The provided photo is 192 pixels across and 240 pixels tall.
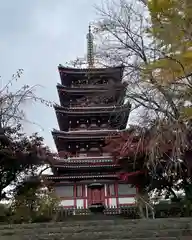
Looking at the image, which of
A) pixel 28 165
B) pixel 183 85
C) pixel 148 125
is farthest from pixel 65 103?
pixel 183 85

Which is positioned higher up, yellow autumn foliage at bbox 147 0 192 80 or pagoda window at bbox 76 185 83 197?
yellow autumn foliage at bbox 147 0 192 80


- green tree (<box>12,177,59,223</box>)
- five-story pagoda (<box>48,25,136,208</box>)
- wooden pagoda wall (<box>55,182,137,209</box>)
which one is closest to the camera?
green tree (<box>12,177,59,223</box>)

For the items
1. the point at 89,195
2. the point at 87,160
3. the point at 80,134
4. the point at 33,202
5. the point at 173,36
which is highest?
the point at 80,134

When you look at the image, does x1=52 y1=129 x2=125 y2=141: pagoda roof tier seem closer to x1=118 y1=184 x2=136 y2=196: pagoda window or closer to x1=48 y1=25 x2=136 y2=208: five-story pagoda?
x1=48 y1=25 x2=136 y2=208: five-story pagoda

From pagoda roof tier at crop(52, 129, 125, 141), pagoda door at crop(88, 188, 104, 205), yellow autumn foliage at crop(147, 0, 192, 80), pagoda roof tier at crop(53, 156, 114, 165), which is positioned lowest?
pagoda door at crop(88, 188, 104, 205)

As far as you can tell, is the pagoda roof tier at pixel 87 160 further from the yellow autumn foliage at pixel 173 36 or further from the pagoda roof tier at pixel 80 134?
the yellow autumn foliage at pixel 173 36

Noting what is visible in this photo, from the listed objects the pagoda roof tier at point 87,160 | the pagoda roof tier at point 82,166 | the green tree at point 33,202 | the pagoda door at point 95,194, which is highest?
the pagoda roof tier at point 87,160

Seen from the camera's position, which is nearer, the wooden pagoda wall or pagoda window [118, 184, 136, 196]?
the wooden pagoda wall

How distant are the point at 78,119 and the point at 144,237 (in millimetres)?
17523

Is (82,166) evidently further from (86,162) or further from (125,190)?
(125,190)

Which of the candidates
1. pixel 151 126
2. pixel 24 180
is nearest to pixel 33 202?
pixel 24 180

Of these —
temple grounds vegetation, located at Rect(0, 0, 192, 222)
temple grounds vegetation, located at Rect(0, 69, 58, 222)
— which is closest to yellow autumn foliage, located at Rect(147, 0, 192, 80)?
temple grounds vegetation, located at Rect(0, 0, 192, 222)

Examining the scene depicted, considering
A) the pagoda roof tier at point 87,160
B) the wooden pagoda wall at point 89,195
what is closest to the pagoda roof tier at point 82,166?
the pagoda roof tier at point 87,160

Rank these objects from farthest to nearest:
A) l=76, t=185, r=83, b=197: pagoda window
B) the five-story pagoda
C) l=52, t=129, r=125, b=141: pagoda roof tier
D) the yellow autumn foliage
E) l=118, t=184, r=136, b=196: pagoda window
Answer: l=52, t=129, r=125, b=141: pagoda roof tier → l=76, t=185, r=83, b=197: pagoda window → l=118, t=184, r=136, b=196: pagoda window → the five-story pagoda → the yellow autumn foliage
